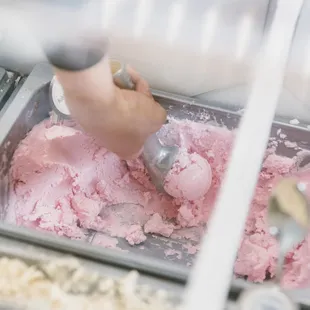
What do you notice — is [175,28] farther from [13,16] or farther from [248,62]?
[13,16]

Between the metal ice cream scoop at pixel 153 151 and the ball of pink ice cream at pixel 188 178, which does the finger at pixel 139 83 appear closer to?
the metal ice cream scoop at pixel 153 151

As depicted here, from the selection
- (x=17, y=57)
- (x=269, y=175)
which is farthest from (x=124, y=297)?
(x=17, y=57)

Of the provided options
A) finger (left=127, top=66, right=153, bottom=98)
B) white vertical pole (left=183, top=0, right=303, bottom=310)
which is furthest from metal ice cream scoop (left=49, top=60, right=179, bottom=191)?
white vertical pole (left=183, top=0, right=303, bottom=310)

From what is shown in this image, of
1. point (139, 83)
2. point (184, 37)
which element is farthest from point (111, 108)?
point (184, 37)

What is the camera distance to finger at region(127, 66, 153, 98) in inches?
50.2

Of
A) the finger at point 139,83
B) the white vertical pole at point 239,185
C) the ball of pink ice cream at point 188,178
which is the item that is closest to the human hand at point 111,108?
the finger at point 139,83

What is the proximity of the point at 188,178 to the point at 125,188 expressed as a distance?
6.4 inches

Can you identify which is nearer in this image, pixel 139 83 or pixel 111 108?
pixel 111 108

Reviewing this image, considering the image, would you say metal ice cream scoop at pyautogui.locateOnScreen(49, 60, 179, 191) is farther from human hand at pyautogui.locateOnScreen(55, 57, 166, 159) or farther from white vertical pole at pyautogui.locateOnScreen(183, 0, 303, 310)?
white vertical pole at pyautogui.locateOnScreen(183, 0, 303, 310)

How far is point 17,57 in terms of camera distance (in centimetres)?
143

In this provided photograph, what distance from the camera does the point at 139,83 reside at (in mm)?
1287

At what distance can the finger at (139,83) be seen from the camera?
1274 mm

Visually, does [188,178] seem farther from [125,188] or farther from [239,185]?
[239,185]

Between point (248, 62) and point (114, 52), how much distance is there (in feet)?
1.05
